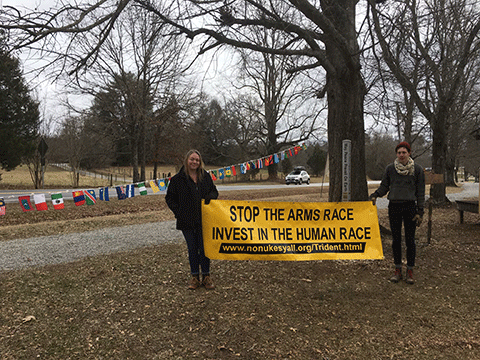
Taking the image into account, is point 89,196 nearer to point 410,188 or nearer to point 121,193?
point 121,193

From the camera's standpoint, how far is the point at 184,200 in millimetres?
4336

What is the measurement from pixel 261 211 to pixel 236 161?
3806 cm

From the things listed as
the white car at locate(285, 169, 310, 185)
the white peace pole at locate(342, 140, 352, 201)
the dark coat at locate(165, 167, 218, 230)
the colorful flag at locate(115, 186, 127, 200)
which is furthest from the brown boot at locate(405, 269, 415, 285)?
the white car at locate(285, 169, 310, 185)

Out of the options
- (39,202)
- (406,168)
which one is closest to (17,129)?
(39,202)

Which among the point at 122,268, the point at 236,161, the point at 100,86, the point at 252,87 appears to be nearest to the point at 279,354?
the point at 122,268

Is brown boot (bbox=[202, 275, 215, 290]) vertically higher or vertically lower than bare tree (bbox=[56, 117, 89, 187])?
lower

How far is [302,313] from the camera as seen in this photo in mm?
3924

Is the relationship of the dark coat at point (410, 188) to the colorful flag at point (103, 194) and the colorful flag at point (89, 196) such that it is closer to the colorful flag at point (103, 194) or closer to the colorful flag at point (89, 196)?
the colorful flag at point (89, 196)

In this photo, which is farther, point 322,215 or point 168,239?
point 168,239

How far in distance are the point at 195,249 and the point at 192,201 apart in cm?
65

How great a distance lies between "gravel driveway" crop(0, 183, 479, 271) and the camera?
6.36 m

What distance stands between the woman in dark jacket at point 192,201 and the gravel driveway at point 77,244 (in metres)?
3.12

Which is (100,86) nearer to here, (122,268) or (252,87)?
(252,87)

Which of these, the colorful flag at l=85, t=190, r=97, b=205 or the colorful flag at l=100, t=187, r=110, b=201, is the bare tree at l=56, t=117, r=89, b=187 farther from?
the colorful flag at l=85, t=190, r=97, b=205
